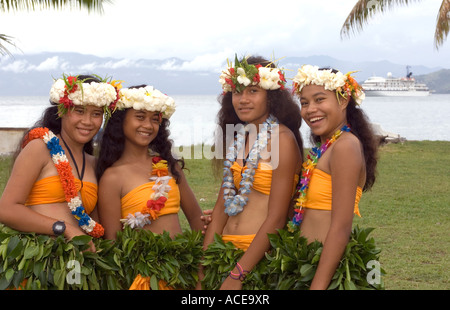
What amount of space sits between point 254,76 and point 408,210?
20.8 ft

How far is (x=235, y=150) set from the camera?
3598mm

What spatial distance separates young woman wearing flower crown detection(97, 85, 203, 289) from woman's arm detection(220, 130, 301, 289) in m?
0.59

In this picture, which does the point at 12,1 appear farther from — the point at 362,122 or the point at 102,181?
the point at 362,122

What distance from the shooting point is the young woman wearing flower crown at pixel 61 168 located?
10.4 ft

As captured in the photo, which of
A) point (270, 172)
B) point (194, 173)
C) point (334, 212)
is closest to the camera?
point (334, 212)

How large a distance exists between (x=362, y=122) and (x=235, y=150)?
31.0 inches

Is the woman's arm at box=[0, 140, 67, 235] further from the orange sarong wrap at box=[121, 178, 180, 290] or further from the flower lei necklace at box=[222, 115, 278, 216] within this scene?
the flower lei necklace at box=[222, 115, 278, 216]

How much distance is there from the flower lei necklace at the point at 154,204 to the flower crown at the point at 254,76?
716 millimetres

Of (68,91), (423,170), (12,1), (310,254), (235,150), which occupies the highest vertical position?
(12,1)

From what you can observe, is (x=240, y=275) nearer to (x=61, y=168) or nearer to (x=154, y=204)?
(x=154, y=204)

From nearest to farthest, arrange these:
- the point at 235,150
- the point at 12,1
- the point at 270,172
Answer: the point at 270,172
the point at 235,150
the point at 12,1

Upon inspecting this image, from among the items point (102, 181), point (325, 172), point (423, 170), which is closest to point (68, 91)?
point (102, 181)

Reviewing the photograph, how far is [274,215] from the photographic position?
3211 millimetres
